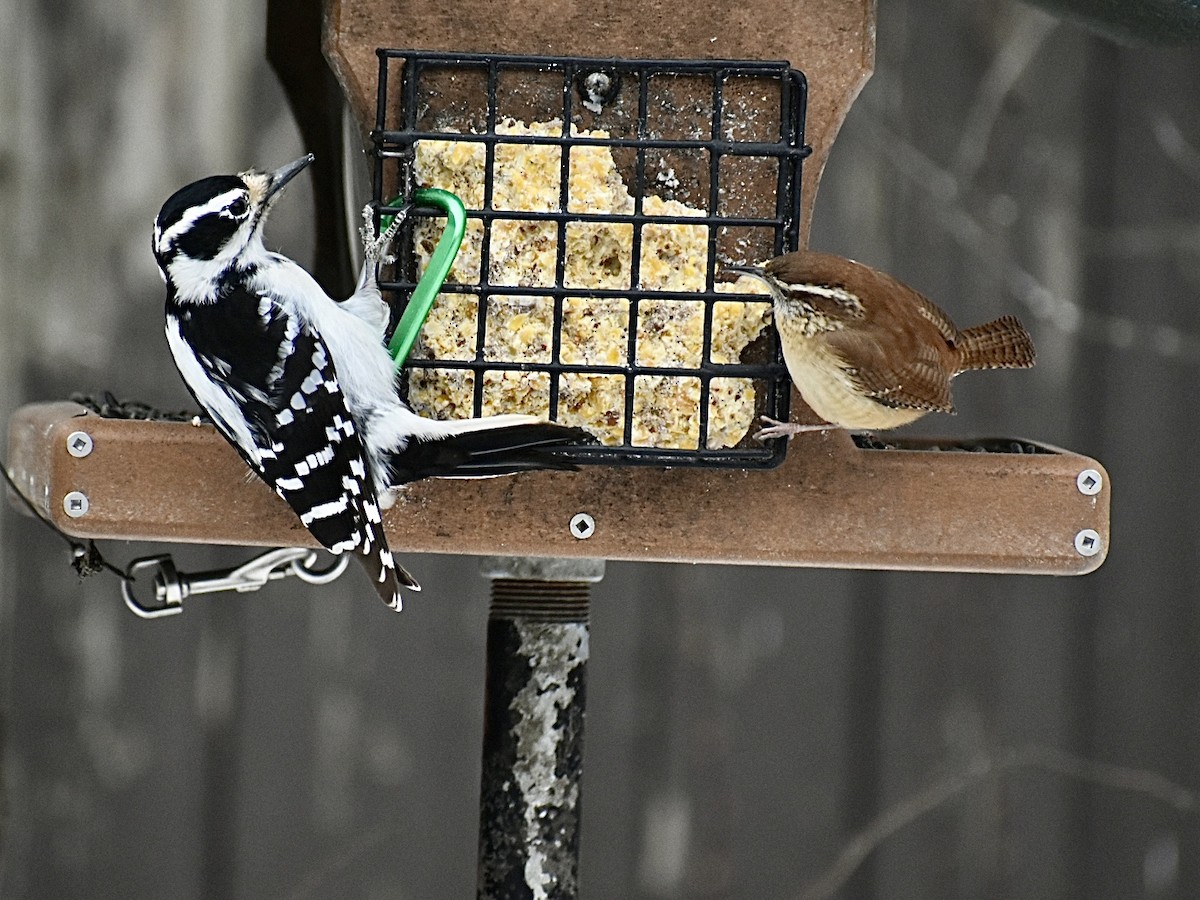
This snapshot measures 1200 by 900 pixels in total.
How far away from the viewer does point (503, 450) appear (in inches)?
64.4

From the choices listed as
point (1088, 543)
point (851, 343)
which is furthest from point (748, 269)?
point (1088, 543)

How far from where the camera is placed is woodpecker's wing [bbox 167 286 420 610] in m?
1.68

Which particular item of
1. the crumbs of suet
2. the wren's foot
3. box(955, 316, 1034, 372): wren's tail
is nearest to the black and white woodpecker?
the crumbs of suet

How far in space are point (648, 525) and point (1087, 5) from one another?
0.88 meters

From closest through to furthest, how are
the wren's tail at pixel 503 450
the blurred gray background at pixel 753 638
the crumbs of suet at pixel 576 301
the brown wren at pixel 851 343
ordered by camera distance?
the wren's tail at pixel 503 450 → the brown wren at pixel 851 343 → the crumbs of suet at pixel 576 301 → the blurred gray background at pixel 753 638

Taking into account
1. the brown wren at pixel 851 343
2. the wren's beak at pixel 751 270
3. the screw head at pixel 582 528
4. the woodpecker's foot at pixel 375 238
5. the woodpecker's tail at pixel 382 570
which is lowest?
the woodpecker's tail at pixel 382 570

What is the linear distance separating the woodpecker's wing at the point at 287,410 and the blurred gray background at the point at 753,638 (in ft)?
2.30

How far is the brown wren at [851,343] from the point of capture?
173 centimetres

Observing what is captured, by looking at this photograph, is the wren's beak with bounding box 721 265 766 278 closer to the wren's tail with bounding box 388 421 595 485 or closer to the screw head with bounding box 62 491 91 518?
the wren's tail with bounding box 388 421 595 485

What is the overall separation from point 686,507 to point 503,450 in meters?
0.30

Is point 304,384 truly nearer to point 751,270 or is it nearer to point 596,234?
point 596,234

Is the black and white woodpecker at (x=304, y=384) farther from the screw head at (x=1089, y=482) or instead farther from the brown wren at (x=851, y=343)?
the screw head at (x=1089, y=482)

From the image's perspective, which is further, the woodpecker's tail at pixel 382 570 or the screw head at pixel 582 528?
the screw head at pixel 582 528

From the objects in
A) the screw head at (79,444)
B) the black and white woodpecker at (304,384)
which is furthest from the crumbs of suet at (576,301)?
the screw head at (79,444)
